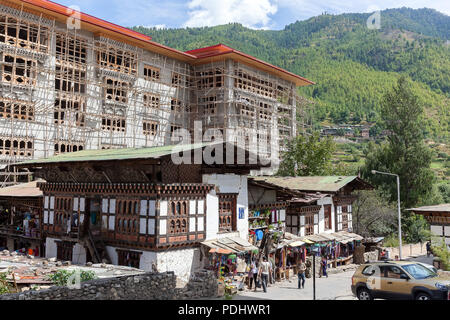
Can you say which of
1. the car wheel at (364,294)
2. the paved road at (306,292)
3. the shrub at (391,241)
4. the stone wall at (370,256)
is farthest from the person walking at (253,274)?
the shrub at (391,241)

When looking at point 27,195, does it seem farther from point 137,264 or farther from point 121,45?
point 121,45

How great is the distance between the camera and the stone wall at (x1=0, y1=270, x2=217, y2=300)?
46.8ft

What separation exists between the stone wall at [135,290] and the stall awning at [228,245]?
209cm

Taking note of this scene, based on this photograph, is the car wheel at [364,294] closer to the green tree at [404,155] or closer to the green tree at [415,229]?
the green tree at [415,229]

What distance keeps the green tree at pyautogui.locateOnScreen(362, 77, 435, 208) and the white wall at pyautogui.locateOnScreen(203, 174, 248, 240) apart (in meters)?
39.6

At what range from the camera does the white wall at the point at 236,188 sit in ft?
78.7

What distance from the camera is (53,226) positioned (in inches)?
1072

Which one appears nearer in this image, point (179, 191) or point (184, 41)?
point (179, 191)

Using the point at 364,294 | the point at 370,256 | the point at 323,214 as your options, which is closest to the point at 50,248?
the point at 364,294

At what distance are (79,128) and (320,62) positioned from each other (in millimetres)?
144213

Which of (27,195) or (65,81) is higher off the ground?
(65,81)

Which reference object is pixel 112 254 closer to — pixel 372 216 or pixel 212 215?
pixel 212 215

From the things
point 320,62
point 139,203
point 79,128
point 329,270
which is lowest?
point 329,270
